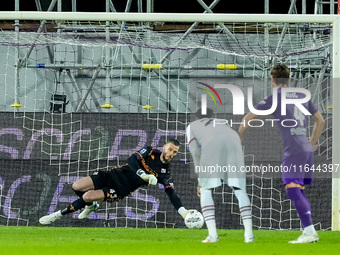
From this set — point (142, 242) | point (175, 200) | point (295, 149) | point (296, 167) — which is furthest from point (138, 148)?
point (296, 167)

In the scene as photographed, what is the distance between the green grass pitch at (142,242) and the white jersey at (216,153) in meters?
0.59

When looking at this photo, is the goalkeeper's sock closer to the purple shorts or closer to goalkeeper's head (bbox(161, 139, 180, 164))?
goalkeeper's head (bbox(161, 139, 180, 164))

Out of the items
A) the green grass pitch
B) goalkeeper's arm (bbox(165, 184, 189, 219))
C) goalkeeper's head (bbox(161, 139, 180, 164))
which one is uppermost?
goalkeeper's head (bbox(161, 139, 180, 164))

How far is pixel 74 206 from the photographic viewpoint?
33.1ft

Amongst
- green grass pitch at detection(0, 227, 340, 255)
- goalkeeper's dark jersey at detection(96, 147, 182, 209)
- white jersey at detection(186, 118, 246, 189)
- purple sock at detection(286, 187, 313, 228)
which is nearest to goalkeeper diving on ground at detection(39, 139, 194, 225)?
goalkeeper's dark jersey at detection(96, 147, 182, 209)

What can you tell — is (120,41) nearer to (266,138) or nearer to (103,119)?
(103,119)

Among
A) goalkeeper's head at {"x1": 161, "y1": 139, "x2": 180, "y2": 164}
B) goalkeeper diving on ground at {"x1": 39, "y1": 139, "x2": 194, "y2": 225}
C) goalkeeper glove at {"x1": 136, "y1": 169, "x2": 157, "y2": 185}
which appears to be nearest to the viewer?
goalkeeper glove at {"x1": 136, "y1": 169, "x2": 157, "y2": 185}

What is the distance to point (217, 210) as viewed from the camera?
10867 mm

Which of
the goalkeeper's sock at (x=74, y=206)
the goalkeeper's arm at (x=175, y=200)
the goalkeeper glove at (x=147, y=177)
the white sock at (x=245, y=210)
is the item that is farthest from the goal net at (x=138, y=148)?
the white sock at (x=245, y=210)

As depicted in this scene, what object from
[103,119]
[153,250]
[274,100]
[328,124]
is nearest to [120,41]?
[103,119]

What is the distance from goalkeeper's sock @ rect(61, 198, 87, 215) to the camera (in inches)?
397

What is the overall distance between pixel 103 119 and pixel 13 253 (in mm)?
4724

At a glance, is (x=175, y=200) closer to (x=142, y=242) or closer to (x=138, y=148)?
(x=138, y=148)

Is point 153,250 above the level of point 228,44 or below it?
below
